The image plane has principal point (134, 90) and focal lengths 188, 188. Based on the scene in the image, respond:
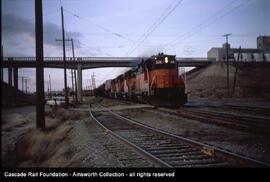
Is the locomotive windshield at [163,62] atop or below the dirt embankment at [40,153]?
atop

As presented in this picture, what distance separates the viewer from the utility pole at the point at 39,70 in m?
7.87

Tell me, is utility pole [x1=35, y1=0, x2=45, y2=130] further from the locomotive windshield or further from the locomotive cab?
the locomotive windshield

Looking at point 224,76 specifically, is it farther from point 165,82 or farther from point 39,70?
point 39,70

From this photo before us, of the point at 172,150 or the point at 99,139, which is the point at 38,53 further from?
the point at 172,150

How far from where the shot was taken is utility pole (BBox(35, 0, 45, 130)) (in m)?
7.87

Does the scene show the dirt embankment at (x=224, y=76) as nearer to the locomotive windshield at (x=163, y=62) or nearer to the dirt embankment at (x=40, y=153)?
the locomotive windshield at (x=163, y=62)

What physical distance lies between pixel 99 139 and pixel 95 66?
38518mm

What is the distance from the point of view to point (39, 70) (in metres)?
7.88

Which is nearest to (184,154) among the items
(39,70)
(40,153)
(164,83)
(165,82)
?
(40,153)

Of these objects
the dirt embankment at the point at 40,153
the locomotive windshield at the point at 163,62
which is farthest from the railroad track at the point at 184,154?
the locomotive windshield at the point at 163,62

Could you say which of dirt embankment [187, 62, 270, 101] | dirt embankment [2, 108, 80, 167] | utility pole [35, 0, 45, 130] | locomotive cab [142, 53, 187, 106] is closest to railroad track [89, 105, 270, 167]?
dirt embankment [2, 108, 80, 167]

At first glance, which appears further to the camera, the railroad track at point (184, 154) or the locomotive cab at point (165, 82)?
the locomotive cab at point (165, 82)

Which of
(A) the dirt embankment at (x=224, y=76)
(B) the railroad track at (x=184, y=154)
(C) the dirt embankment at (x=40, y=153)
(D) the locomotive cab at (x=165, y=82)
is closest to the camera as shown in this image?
(B) the railroad track at (x=184, y=154)

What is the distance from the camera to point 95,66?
43.4m
